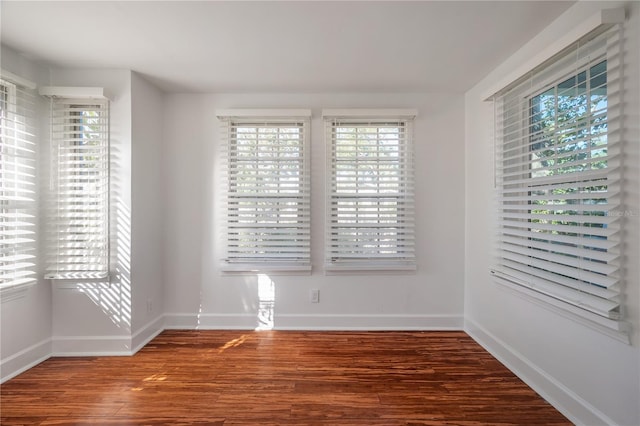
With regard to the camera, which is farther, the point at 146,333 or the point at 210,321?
the point at 210,321

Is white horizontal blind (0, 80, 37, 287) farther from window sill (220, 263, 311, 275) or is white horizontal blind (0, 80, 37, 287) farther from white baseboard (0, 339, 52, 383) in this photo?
window sill (220, 263, 311, 275)

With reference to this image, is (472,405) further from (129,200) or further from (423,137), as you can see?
(129,200)

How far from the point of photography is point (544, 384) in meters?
1.90

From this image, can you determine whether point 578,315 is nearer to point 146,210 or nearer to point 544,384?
point 544,384

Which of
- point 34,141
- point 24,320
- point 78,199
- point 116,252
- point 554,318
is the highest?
point 34,141

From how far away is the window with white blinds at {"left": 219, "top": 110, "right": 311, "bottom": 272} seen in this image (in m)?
2.89

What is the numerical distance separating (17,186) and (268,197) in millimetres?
1885

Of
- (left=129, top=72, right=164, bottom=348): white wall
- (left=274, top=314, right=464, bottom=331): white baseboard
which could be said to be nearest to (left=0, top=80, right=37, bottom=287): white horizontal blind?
(left=129, top=72, right=164, bottom=348): white wall

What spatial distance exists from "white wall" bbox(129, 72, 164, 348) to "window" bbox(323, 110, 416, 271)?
1.64 metres

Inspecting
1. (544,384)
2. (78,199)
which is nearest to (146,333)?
(78,199)

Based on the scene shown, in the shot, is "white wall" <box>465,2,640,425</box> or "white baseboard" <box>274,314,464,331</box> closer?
"white wall" <box>465,2,640,425</box>

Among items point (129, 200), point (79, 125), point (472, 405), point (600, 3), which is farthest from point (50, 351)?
point (600, 3)

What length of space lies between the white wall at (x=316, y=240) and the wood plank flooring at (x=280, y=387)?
31cm

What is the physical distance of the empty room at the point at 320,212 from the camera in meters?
1.65
